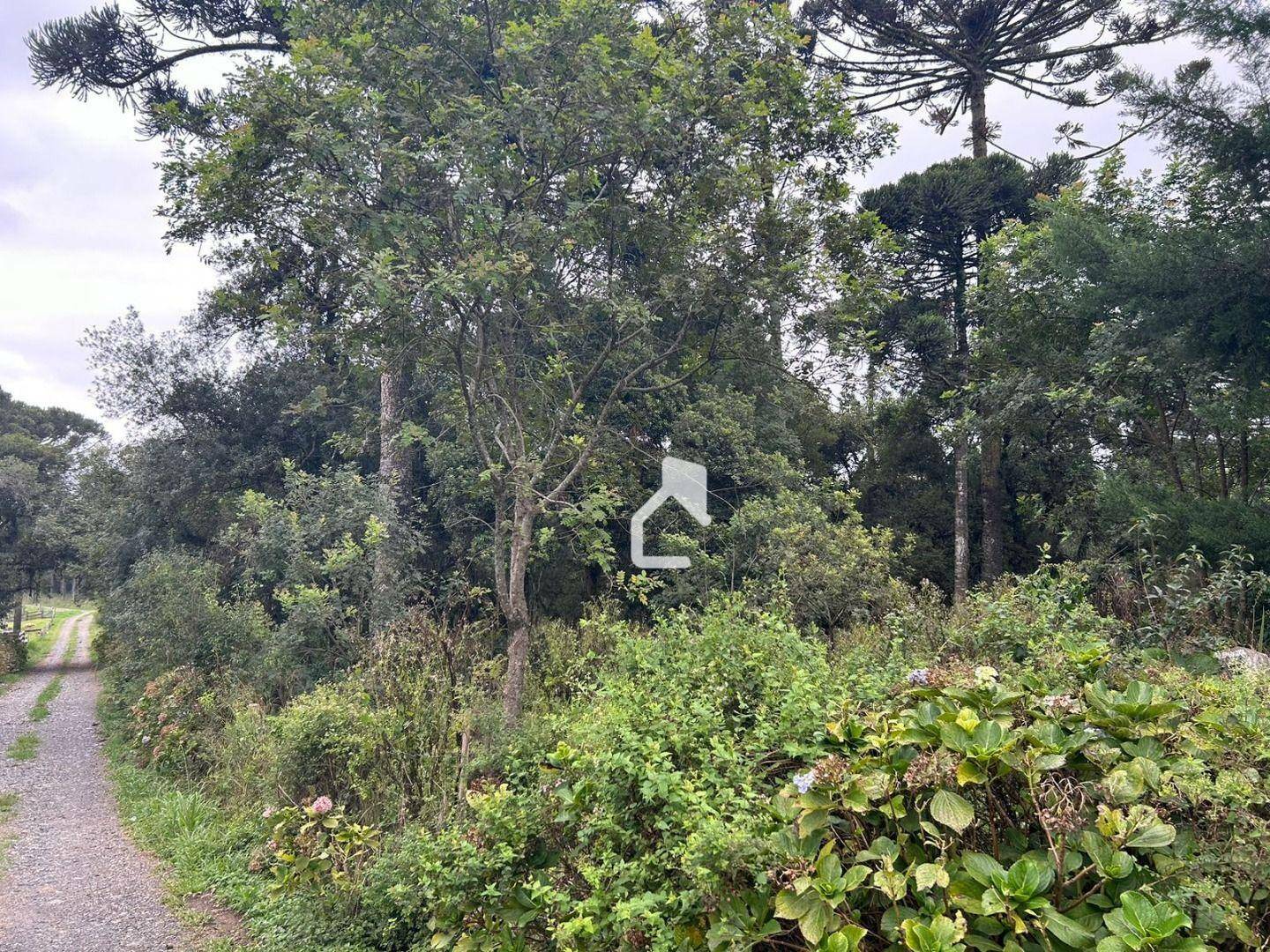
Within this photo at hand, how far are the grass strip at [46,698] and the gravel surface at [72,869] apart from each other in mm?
2753

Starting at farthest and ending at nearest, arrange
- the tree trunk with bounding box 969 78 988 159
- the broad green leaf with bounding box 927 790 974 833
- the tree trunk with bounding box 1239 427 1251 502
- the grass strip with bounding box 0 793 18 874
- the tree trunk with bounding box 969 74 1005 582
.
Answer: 1. the tree trunk with bounding box 969 78 988 159
2. the tree trunk with bounding box 969 74 1005 582
3. the tree trunk with bounding box 1239 427 1251 502
4. the grass strip with bounding box 0 793 18 874
5. the broad green leaf with bounding box 927 790 974 833

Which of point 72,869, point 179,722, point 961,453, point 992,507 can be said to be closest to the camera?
point 72,869

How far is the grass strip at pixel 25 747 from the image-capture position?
30.9 feet

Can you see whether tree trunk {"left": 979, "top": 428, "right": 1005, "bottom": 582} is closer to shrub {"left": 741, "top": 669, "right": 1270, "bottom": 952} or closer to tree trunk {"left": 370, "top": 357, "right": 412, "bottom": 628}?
tree trunk {"left": 370, "top": 357, "right": 412, "bottom": 628}

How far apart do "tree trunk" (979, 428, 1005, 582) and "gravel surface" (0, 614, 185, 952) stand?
1140 cm

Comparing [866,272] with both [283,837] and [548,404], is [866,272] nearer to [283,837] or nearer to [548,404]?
[548,404]

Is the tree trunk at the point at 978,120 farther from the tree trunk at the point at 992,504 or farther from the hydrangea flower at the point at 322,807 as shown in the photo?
the hydrangea flower at the point at 322,807

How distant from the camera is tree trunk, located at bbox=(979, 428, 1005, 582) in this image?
12.3 m

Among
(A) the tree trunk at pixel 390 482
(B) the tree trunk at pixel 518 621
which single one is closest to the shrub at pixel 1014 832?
(B) the tree trunk at pixel 518 621

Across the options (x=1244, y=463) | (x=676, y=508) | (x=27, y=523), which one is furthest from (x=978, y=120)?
(x=27, y=523)

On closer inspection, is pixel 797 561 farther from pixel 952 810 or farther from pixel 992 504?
pixel 992 504

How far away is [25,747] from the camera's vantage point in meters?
9.89

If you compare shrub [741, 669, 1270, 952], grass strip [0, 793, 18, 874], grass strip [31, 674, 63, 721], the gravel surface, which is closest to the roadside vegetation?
shrub [741, 669, 1270, 952]

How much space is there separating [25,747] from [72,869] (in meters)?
5.93
